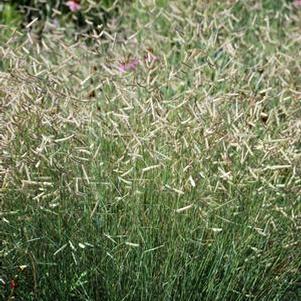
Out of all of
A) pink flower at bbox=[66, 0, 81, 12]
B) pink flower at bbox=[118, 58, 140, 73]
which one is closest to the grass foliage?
pink flower at bbox=[118, 58, 140, 73]

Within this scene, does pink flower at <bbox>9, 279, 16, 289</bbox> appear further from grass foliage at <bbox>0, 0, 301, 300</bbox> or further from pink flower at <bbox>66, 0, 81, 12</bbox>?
pink flower at <bbox>66, 0, 81, 12</bbox>

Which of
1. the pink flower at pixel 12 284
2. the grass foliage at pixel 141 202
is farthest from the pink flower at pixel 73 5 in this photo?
the pink flower at pixel 12 284

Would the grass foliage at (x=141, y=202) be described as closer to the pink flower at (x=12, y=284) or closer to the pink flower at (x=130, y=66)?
the pink flower at (x=12, y=284)

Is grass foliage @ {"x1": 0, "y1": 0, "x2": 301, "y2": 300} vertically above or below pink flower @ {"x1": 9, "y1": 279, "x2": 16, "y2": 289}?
above

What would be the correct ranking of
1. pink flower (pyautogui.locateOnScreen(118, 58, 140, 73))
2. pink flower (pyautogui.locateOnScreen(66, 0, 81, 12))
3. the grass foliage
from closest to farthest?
the grass foliage, pink flower (pyautogui.locateOnScreen(118, 58, 140, 73)), pink flower (pyautogui.locateOnScreen(66, 0, 81, 12))

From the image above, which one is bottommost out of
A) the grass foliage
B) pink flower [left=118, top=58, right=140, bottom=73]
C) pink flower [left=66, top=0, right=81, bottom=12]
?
pink flower [left=66, top=0, right=81, bottom=12]

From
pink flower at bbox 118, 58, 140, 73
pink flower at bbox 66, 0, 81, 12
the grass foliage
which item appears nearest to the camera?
the grass foliage

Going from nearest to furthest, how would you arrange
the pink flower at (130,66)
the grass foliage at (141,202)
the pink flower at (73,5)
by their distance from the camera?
the grass foliage at (141,202), the pink flower at (130,66), the pink flower at (73,5)

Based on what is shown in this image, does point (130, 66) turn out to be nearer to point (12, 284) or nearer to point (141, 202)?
point (141, 202)

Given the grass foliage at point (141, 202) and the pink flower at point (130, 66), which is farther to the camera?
the pink flower at point (130, 66)

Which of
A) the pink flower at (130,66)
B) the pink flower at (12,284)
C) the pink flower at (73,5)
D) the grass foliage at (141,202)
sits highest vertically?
the grass foliage at (141,202)

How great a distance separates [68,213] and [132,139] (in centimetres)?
37

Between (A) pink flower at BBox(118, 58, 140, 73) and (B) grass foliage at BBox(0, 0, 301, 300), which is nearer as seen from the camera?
(B) grass foliage at BBox(0, 0, 301, 300)

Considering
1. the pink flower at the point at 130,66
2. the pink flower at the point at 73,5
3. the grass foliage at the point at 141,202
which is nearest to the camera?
the grass foliage at the point at 141,202
